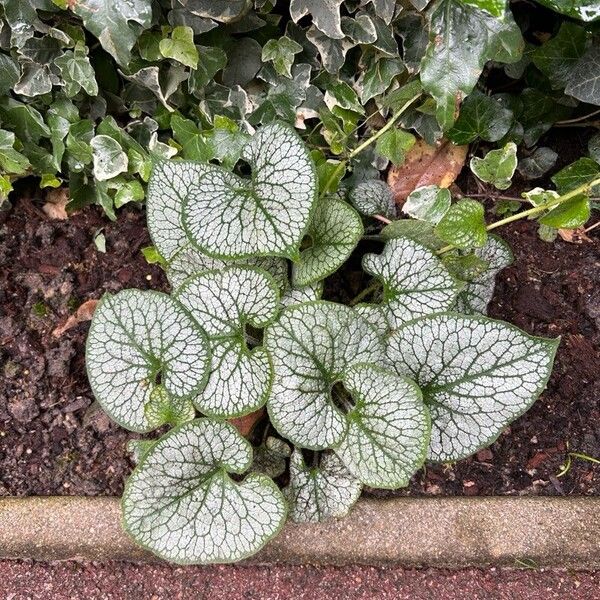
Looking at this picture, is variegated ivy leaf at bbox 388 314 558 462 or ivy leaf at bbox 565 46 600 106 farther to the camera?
ivy leaf at bbox 565 46 600 106

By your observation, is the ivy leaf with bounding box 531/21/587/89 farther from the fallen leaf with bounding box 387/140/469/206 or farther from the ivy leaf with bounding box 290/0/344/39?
the ivy leaf with bounding box 290/0/344/39

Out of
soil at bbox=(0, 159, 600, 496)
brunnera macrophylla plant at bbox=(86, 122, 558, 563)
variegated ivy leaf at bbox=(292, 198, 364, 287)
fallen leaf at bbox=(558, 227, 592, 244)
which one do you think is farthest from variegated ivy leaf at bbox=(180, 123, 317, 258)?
fallen leaf at bbox=(558, 227, 592, 244)

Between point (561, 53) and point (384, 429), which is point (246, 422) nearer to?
point (384, 429)

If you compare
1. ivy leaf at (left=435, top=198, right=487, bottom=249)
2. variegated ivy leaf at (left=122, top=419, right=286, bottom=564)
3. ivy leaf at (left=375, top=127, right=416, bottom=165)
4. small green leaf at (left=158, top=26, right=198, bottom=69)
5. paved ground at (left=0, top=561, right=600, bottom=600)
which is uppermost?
small green leaf at (left=158, top=26, right=198, bottom=69)

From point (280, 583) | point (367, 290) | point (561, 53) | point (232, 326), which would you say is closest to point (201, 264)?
point (232, 326)

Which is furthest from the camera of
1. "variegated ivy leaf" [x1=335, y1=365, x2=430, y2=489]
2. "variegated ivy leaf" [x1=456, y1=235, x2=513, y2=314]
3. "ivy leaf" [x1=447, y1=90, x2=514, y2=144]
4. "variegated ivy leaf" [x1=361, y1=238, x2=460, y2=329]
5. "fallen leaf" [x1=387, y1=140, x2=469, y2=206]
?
"fallen leaf" [x1=387, y1=140, x2=469, y2=206]

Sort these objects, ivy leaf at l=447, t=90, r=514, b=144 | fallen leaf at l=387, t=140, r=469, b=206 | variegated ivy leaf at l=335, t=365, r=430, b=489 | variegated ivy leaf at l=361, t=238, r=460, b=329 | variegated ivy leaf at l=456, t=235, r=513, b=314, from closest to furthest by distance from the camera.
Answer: variegated ivy leaf at l=335, t=365, r=430, b=489 → variegated ivy leaf at l=361, t=238, r=460, b=329 → variegated ivy leaf at l=456, t=235, r=513, b=314 → ivy leaf at l=447, t=90, r=514, b=144 → fallen leaf at l=387, t=140, r=469, b=206

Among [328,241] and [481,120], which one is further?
[481,120]

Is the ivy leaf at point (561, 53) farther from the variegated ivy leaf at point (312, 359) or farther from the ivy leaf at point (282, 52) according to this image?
the variegated ivy leaf at point (312, 359)

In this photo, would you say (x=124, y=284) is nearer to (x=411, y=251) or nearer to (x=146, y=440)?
(x=146, y=440)
